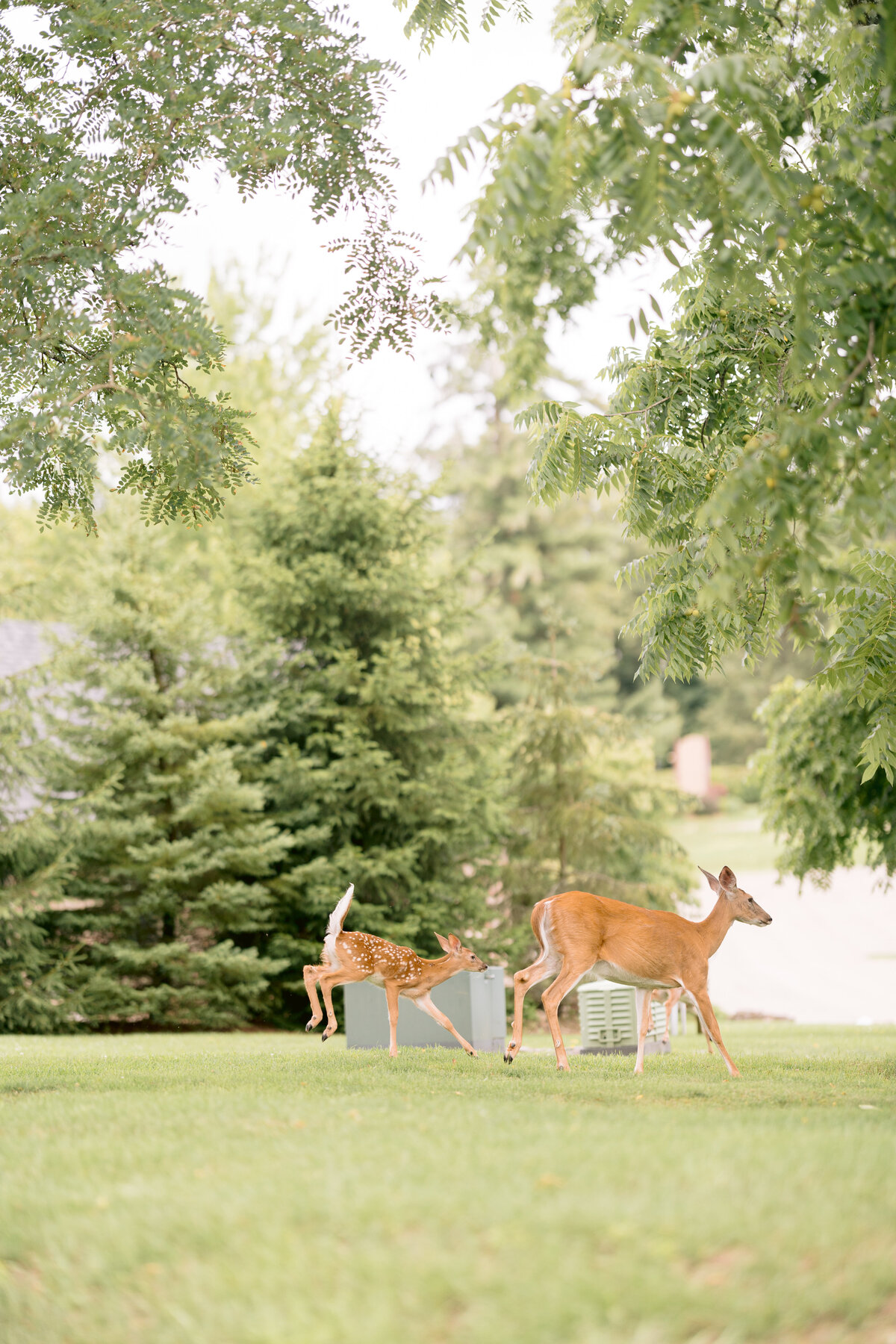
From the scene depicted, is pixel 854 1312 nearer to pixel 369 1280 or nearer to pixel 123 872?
pixel 369 1280

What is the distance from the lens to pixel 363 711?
70.9ft

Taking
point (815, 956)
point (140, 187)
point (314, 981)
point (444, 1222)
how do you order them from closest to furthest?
point (444, 1222)
point (140, 187)
point (314, 981)
point (815, 956)

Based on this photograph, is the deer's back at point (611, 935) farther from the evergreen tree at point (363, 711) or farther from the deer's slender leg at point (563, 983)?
the evergreen tree at point (363, 711)

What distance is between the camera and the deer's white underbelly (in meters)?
9.48

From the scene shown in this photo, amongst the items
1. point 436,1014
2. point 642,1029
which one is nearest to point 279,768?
point 436,1014

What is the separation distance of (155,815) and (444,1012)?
A: 34.0ft

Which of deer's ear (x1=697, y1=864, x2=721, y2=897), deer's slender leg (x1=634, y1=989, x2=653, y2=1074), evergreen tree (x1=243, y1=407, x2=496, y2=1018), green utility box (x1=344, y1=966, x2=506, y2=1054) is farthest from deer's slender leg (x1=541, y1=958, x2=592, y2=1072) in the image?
evergreen tree (x1=243, y1=407, x2=496, y2=1018)

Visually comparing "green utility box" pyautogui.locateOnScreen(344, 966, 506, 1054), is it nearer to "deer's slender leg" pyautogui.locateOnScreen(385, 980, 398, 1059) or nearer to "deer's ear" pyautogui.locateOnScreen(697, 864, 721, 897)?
"deer's slender leg" pyautogui.locateOnScreen(385, 980, 398, 1059)

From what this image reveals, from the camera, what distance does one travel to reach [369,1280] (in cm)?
440

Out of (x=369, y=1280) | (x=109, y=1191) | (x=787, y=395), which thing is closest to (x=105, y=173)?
(x=787, y=395)

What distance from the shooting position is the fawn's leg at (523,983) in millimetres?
9531

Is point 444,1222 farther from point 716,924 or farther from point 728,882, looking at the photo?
point 728,882

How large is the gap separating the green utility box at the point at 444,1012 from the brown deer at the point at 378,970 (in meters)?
0.92

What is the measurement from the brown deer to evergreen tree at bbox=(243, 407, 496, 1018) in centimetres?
955
